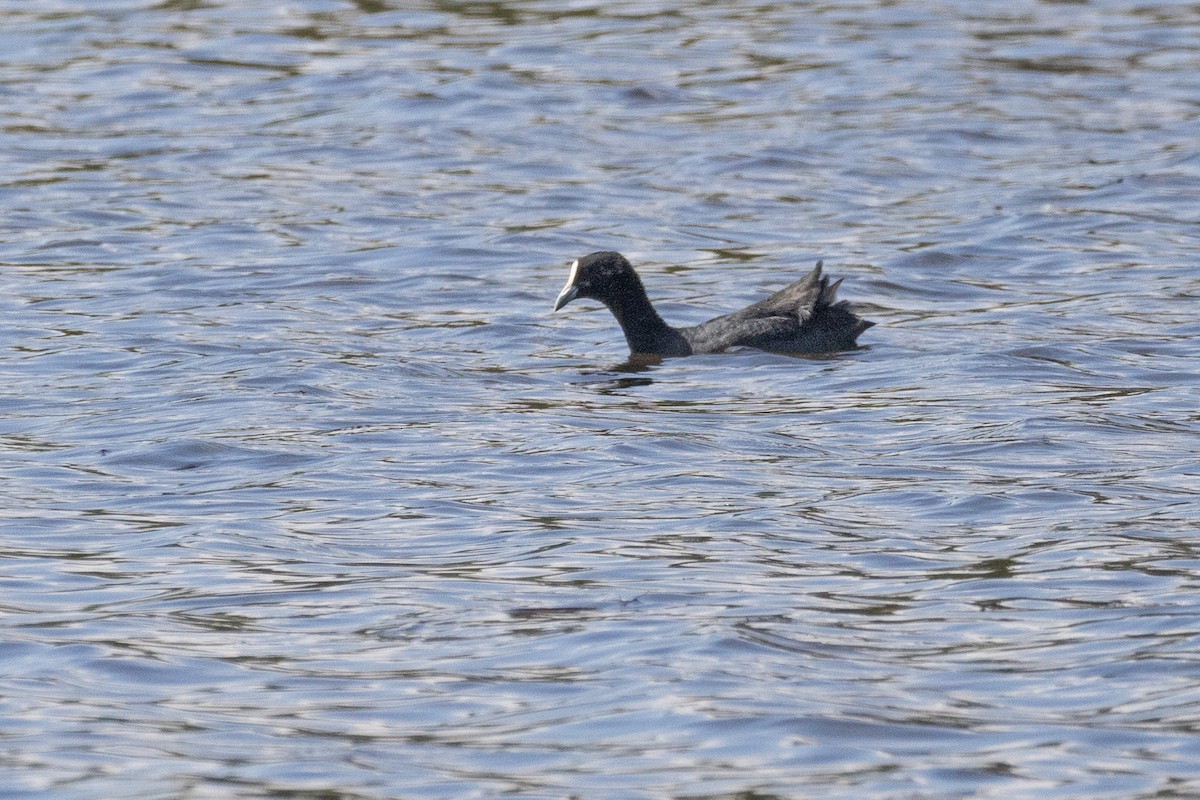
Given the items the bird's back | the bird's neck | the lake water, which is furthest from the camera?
the bird's neck

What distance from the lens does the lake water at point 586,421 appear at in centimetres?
698

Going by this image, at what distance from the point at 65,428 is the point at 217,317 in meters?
3.43

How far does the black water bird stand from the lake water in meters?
0.28

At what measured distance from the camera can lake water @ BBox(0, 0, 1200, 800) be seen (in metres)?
6.98

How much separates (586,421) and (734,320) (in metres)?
2.63

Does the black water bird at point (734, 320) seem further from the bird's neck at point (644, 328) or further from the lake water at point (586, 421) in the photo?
the lake water at point (586, 421)

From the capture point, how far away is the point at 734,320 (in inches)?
566

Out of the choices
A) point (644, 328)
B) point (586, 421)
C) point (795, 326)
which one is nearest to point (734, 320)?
point (795, 326)

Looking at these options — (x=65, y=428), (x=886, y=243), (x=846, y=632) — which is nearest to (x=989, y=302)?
(x=886, y=243)

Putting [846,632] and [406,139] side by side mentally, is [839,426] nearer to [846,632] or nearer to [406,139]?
[846,632]

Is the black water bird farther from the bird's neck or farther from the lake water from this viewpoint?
the lake water

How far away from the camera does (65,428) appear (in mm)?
11641

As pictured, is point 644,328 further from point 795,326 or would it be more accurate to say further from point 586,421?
point 586,421

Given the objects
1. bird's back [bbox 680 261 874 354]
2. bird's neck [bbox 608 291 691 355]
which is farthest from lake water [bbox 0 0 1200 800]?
bird's neck [bbox 608 291 691 355]
